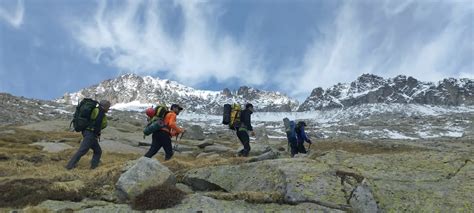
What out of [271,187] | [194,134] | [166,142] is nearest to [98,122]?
[166,142]

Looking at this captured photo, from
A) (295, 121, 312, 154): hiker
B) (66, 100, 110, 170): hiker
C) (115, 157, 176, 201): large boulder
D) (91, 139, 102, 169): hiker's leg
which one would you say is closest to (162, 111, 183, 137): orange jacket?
(66, 100, 110, 170): hiker

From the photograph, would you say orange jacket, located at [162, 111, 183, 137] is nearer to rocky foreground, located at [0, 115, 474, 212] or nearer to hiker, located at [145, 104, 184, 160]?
hiker, located at [145, 104, 184, 160]

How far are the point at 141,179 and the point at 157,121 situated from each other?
6929 millimetres

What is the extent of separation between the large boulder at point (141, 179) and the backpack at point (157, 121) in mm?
6106

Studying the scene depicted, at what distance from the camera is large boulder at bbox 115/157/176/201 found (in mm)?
11531

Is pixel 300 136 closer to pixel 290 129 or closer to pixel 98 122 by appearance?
pixel 290 129

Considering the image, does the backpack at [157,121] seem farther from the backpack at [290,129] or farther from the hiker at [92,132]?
the backpack at [290,129]

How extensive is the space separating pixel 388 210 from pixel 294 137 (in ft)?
51.1

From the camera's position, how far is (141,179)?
1175 centimetres

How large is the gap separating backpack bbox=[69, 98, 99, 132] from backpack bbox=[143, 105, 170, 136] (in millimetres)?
2243

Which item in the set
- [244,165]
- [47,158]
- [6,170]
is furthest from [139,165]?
[47,158]

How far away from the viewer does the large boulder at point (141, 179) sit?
1153 centimetres

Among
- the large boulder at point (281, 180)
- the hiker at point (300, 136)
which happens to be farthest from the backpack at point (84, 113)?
the hiker at point (300, 136)

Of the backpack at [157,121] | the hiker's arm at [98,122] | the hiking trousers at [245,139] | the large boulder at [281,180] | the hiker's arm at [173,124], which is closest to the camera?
the large boulder at [281,180]
